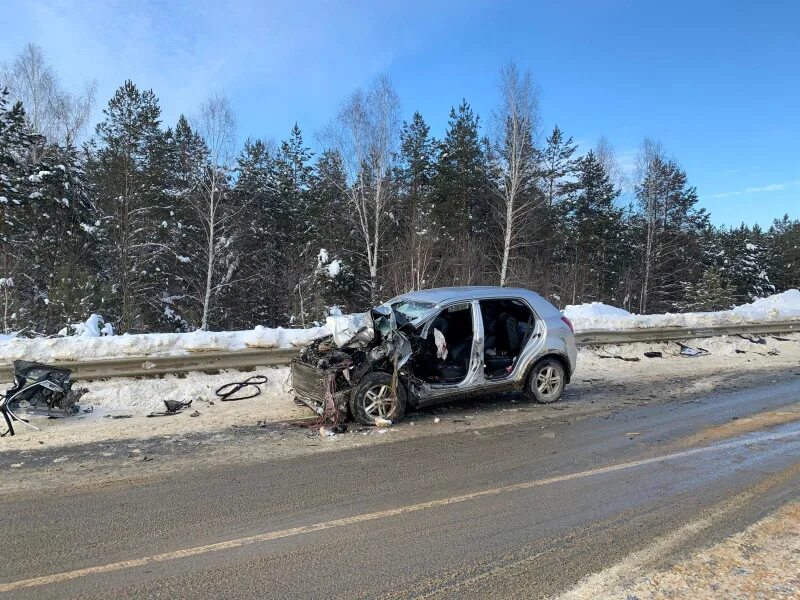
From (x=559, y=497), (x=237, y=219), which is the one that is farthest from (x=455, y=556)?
(x=237, y=219)

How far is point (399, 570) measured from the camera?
342 cm

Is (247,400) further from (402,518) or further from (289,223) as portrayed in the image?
(289,223)

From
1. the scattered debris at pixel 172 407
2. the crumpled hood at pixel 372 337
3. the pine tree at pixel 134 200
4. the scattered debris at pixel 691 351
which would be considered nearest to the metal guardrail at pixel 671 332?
the scattered debris at pixel 691 351

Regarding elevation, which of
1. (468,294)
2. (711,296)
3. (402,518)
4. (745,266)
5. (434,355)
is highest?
(745,266)

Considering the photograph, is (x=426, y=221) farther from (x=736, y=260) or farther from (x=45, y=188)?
(x=736, y=260)

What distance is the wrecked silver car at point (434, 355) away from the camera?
22.4 ft

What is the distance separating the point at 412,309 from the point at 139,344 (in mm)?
4936

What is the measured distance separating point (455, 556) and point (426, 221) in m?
30.3

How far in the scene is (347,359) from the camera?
6.86 metres

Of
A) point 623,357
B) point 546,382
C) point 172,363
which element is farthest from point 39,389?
point 623,357

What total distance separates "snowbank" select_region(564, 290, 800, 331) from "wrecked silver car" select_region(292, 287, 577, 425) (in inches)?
246

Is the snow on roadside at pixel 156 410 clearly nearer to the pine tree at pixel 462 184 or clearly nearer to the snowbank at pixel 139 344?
the snowbank at pixel 139 344

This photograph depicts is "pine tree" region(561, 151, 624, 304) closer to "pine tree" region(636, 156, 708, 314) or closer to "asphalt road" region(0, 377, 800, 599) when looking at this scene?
"pine tree" region(636, 156, 708, 314)

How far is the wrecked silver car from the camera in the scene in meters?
6.82
